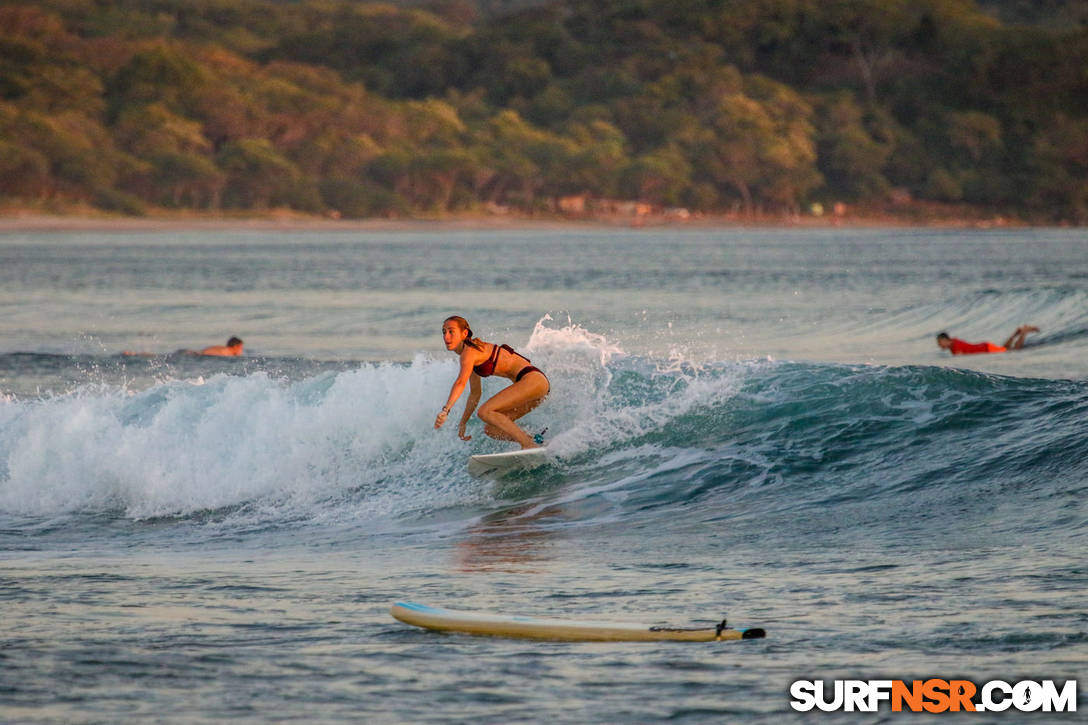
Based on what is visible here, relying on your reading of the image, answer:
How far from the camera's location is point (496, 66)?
589 ft

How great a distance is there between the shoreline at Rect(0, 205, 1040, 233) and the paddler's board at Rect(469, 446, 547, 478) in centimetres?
11874

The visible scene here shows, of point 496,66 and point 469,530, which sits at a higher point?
point 496,66

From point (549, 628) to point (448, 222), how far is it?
446 feet

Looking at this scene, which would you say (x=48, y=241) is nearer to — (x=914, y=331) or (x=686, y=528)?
(x=914, y=331)

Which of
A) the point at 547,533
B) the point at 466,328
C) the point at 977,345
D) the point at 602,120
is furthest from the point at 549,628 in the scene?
the point at 602,120

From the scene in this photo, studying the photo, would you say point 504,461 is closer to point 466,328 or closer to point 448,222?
point 466,328

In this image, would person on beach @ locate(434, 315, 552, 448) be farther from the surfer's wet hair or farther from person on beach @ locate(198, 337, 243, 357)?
person on beach @ locate(198, 337, 243, 357)

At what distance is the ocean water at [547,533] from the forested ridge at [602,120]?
4376 inches

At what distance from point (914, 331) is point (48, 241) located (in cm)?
9378

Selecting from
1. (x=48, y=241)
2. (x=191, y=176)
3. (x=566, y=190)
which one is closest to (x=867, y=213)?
(x=566, y=190)

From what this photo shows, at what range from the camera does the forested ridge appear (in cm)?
13950

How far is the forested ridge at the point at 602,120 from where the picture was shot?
458 feet

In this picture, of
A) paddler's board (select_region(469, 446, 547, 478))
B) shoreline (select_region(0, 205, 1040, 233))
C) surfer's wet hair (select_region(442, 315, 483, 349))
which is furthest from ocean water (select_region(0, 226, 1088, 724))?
shoreline (select_region(0, 205, 1040, 233))

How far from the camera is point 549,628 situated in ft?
29.6
